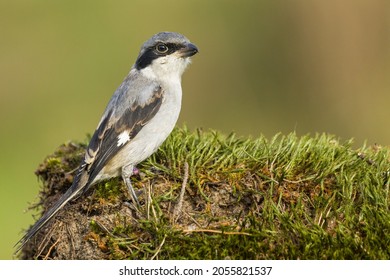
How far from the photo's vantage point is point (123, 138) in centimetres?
441

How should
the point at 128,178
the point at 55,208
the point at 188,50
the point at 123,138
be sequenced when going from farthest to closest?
the point at 188,50 < the point at 123,138 < the point at 128,178 < the point at 55,208

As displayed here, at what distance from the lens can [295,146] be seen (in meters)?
4.00

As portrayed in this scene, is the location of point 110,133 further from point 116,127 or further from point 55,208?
point 55,208

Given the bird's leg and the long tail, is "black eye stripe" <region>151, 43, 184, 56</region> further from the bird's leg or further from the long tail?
the long tail

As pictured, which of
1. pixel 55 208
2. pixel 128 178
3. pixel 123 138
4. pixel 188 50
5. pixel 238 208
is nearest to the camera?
pixel 238 208

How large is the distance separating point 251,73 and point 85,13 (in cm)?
239

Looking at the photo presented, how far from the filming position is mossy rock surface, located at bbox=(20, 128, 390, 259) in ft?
10.8

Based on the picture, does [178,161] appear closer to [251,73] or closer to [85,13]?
[251,73]

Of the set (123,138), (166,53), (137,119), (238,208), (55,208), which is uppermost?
(166,53)

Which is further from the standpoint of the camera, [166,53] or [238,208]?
[166,53]

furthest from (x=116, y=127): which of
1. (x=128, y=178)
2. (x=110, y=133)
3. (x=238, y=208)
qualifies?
(x=238, y=208)

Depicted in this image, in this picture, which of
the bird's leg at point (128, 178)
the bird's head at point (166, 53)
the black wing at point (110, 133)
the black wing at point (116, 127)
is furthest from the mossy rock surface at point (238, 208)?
the bird's head at point (166, 53)

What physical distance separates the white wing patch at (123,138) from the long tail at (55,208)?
0.46m

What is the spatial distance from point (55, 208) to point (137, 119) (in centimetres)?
90
